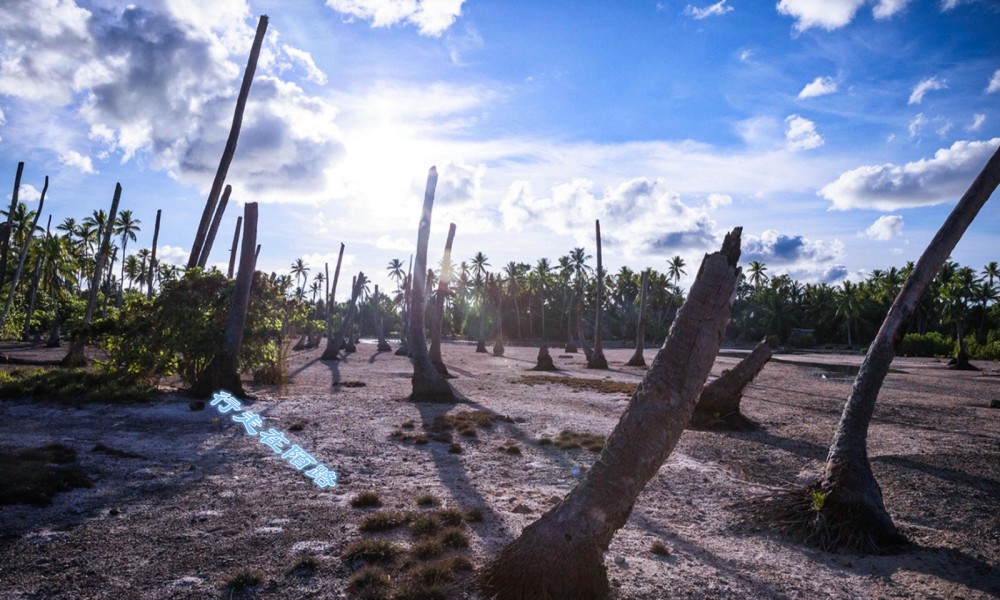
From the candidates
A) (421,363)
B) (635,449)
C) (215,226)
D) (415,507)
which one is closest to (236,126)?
(215,226)

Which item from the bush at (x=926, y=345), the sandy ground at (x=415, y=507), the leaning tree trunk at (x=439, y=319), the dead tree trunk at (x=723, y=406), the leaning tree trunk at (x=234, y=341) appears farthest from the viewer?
the bush at (x=926, y=345)

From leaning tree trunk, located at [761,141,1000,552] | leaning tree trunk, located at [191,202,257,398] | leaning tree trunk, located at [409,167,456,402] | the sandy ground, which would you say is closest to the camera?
the sandy ground

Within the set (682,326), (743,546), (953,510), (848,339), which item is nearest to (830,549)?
(743,546)

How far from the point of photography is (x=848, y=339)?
74312mm

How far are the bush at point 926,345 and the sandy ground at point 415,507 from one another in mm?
54231

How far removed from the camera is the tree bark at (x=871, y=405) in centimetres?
627

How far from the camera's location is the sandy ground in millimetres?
5152

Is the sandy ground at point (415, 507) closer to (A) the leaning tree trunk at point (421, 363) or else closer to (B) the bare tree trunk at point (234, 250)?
(A) the leaning tree trunk at point (421, 363)

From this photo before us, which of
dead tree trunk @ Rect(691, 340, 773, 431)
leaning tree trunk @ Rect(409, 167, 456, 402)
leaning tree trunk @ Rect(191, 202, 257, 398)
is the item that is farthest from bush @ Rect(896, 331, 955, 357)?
leaning tree trunk @ Rect(191, 202, 257, 398)

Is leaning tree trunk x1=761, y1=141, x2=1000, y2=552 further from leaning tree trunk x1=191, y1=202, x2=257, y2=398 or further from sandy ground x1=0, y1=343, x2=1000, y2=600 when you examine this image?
leaning tree trunk x1=191, y1=202, x2=257, y2=398

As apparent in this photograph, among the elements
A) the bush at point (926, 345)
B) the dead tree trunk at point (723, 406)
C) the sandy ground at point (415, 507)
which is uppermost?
the bush at point (926, 345)

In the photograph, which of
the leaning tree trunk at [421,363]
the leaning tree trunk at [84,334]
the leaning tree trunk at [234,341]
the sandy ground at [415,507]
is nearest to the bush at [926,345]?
the sandy ground at [415,507]

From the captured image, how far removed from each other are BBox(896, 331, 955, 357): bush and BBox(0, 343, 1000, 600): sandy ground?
178ft

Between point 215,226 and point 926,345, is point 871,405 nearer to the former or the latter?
point 215,226
